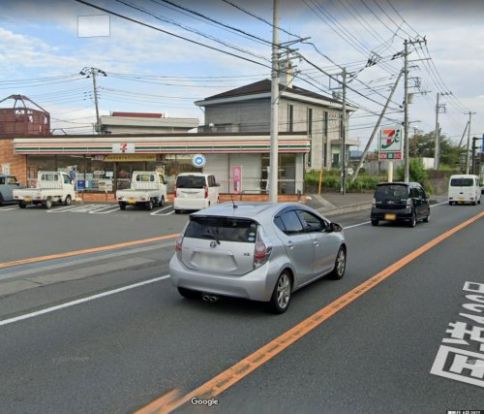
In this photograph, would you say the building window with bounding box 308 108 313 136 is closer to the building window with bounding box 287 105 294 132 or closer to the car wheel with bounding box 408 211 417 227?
the building window with bounding box 287 105 294 132

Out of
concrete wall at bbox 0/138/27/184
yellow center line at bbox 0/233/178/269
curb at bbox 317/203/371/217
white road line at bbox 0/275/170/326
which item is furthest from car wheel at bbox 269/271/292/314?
concrete wall at bbox 0/138/27/184

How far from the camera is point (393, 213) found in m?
18.2

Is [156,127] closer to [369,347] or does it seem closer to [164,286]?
[164,286]

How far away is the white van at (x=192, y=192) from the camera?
22344mm

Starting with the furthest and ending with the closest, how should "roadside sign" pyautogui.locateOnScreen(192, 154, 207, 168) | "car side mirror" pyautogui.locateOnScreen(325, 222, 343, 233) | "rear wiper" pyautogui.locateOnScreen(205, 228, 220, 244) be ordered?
"roadside sign" pyautogui.locateOnScreen(192, 154, 207, 168) → "car side mirror" pyautogui.locateOnScreen(325, 222, 343, 233) → "rear wiper" pyautogui.locateOnScreen(205, 228, 220, 244)

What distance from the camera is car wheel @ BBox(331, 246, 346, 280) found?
27.8 feet

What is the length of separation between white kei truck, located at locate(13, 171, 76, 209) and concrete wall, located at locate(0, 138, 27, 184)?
7209 millimetres

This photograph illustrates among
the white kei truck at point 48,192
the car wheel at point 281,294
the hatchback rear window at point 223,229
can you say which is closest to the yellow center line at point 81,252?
the hatchback rear window at point 223,229

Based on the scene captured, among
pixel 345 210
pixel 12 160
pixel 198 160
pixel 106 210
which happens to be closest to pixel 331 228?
pixel 106 210

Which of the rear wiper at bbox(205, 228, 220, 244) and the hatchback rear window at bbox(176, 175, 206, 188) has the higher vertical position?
the hatchback rear window at bbox(176, 175, 206, 188)

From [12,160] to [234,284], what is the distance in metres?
31.1

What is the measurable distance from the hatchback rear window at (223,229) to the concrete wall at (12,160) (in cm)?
2972

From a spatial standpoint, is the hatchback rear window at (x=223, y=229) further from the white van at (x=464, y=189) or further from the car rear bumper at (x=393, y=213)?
the white van at (x=464, y=189)

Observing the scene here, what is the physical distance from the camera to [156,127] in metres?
54.8
